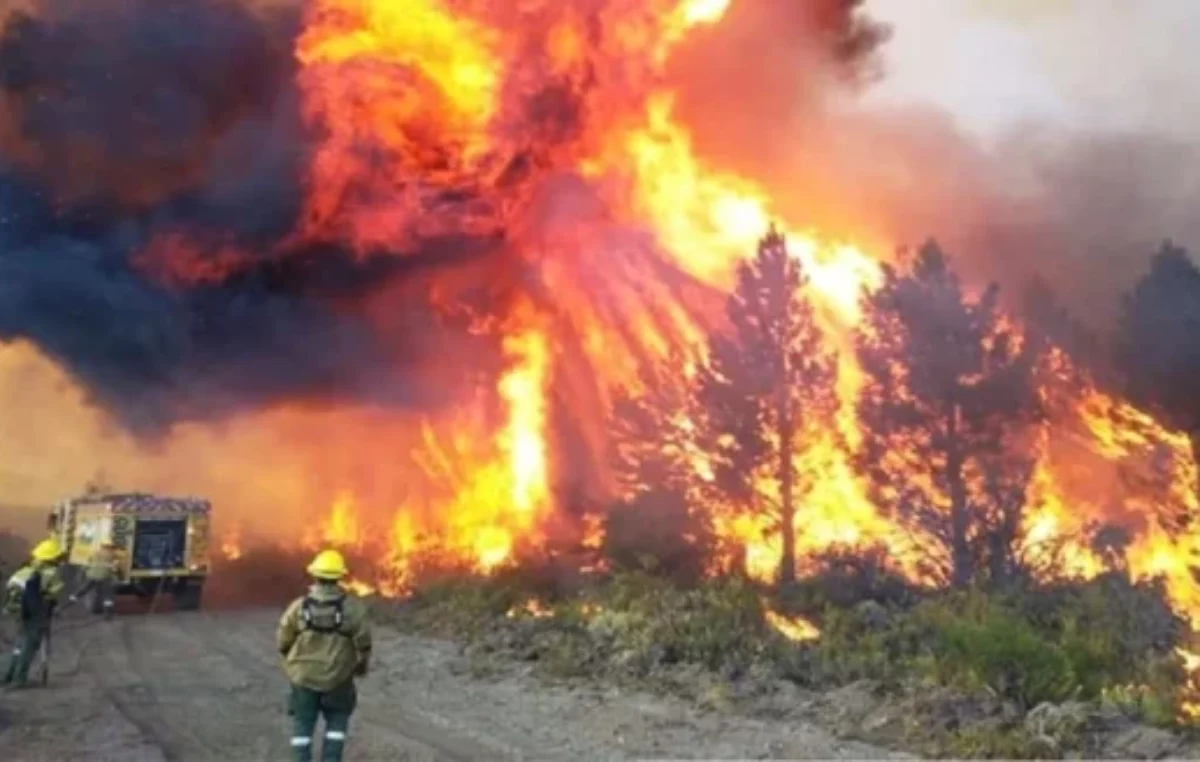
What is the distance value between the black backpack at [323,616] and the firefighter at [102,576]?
22.5 meters

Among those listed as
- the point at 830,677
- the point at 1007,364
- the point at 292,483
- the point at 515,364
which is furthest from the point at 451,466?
the point at 830,677

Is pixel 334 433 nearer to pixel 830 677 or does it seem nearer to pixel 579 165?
pixel 579 165

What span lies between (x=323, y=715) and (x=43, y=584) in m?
9.52

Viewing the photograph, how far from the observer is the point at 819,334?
3020 centimetres

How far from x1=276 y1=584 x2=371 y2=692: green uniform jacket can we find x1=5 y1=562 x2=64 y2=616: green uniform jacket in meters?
9.24

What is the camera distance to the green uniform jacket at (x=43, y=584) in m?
16.8

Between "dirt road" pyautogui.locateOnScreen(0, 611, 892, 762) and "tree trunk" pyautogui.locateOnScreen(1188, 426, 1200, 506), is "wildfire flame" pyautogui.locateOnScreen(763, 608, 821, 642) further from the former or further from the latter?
"tree trunk" pyautogui.locateOnScreen(1188, 426, 1200, 506)

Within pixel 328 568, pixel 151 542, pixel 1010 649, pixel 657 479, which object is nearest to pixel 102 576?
pixel 151 542

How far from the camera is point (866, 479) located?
1165 inches

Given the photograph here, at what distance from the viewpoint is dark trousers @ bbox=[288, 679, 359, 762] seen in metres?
9.78

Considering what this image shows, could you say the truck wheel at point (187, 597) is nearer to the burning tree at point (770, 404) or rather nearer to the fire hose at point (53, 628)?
the fire hose at point (53, 628)

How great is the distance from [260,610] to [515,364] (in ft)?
42.1

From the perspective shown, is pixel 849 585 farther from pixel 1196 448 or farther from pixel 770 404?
pixel 1196 448

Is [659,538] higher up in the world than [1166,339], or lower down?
lower down
